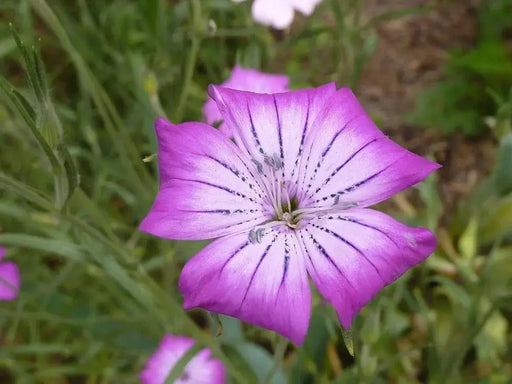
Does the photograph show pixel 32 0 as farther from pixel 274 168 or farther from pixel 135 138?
pixel 135 138

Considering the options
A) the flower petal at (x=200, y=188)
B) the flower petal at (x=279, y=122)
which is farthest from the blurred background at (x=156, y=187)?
the flower petal at (x=279, y=122)

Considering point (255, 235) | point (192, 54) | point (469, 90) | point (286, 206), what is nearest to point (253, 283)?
point (255, 235)

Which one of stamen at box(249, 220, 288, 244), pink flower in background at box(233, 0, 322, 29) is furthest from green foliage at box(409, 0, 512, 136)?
stamen at box(249, 220, 288, 244)

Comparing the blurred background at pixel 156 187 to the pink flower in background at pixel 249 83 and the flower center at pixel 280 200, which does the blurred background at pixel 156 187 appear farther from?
the flower center at pixel 280 200

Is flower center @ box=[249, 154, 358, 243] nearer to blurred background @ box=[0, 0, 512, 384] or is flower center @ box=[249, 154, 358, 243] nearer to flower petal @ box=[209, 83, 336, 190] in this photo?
flower petal @ box=[209, 83, 336, 190]

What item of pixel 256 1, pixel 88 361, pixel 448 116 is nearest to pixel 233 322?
Answer: pixel 88 361

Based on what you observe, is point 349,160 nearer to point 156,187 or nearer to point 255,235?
point 255,235
